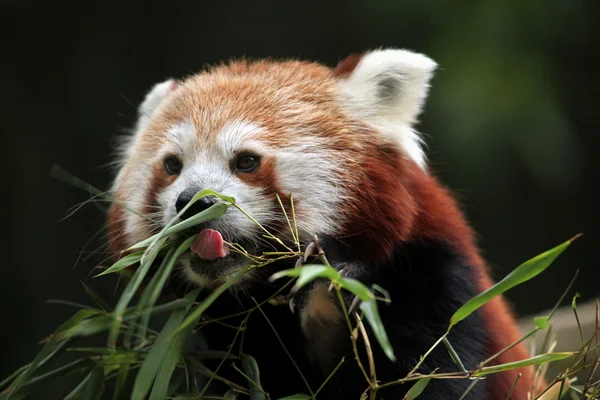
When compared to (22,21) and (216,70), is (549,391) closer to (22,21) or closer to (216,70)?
(216,70)

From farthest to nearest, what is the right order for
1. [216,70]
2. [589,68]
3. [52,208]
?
[52,208] < [589,68] < [216,70]

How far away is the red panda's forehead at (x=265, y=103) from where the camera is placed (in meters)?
2.74

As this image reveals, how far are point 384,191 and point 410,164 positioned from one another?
222 millimetres

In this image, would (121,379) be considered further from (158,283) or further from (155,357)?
(158,283)

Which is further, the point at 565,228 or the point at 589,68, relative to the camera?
the point at 565,228

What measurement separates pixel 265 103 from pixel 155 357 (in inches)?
44.0

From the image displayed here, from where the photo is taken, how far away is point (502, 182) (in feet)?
19.9

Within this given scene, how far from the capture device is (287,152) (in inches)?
105

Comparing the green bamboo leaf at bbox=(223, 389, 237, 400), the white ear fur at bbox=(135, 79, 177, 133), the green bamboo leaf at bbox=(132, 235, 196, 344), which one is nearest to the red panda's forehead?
the white ear fur at bbox=(135, 79, 177, 133)

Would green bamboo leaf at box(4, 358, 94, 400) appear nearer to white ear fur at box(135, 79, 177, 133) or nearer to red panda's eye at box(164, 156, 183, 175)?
red panda's eye at box(164, 156, 183, 175)

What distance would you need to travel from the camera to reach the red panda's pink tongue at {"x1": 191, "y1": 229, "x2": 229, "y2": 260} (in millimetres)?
2291

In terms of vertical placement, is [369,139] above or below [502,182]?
above

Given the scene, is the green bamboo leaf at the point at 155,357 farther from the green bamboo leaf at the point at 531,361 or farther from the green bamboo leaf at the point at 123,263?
the green bamboo leaf at the point at 531,361

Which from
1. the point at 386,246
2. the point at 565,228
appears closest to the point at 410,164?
the point at 386,246
